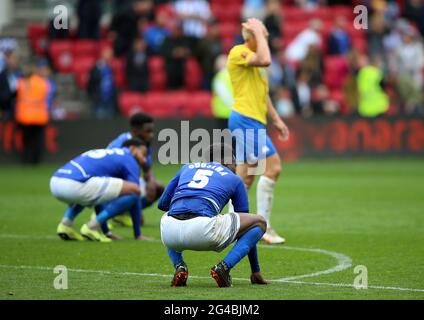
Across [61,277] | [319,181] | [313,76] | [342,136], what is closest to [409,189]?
[319,181]

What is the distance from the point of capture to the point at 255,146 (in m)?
12.8

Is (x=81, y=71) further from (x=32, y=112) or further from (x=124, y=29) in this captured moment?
(x=32, y=112)

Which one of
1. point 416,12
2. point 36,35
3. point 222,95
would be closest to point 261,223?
point 222,95

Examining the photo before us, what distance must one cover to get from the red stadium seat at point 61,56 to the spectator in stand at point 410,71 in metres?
8.99

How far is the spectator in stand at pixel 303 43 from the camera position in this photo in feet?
95.1

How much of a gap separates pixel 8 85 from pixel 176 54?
176 inches

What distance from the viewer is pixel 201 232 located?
365 inches

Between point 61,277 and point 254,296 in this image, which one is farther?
point 61,277

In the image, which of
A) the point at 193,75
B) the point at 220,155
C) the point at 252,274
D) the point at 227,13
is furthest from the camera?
the point at 227,13

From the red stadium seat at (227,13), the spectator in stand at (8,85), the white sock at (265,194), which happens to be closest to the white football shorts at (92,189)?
the white sock at (265,194)

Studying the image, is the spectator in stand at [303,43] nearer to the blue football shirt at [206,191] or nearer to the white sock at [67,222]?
the white sock at [67,222]

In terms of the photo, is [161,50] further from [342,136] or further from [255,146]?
[255,146]

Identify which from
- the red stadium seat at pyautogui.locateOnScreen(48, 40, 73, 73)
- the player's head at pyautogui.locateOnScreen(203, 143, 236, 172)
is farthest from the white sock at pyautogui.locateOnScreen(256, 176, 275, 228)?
the red stadium seat at pyautogui.locateOnScreen(48, 40, 73, 73)
